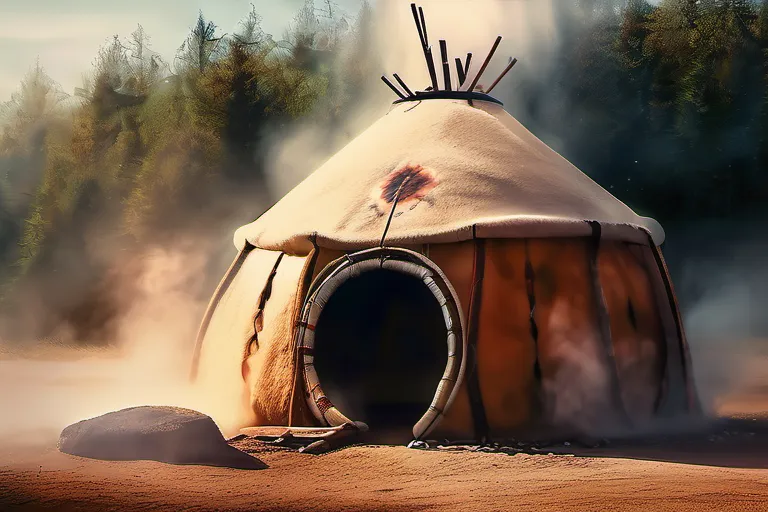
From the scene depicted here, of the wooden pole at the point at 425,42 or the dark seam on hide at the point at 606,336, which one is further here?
the wooden pole at the point at 425,42

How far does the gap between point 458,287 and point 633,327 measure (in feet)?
4.82

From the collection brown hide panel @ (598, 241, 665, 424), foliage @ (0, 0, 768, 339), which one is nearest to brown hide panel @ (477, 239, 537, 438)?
brown hide panel @ (598, 241, 665, 424)

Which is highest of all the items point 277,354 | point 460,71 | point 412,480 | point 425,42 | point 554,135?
point 554,135

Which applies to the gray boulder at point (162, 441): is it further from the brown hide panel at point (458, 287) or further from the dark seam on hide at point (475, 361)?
the dark seam on hide at point (475, 361)

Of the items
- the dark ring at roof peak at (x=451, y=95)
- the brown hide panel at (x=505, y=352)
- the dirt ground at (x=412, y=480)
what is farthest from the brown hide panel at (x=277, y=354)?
the dark ring at roof peak at (x=451, y=95)

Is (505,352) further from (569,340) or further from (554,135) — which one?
(554,135)

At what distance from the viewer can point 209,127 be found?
2362 cm

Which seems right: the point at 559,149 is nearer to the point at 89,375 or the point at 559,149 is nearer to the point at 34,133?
the point at 89,375

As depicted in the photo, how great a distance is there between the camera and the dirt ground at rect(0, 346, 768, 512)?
6.02 metres

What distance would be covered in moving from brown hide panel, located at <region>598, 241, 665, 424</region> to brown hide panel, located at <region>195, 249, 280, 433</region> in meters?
2.68

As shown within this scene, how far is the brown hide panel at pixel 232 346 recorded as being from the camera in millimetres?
8906

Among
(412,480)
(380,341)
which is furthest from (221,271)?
(412,480)

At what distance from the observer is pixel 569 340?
8.16 meters

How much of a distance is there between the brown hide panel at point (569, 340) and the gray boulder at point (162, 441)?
2219 mm
